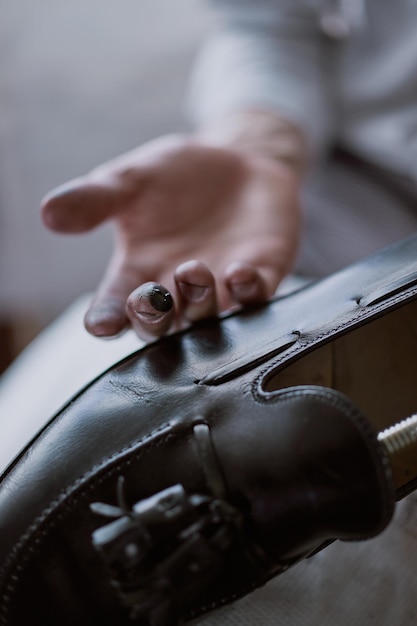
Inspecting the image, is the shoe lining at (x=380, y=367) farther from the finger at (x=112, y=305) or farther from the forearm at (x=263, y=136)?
the forearm at (x=263, y=136)

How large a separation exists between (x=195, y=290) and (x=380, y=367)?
0.13 metres

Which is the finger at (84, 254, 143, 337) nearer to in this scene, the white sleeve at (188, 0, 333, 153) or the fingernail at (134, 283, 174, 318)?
the fingernail at (134, 283, 174, 318)

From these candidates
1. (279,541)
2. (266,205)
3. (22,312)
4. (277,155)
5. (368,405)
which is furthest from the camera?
(22,312)

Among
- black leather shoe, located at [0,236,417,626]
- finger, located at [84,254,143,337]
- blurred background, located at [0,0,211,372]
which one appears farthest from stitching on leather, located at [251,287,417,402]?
blurred background, located at [0,0,211,372]

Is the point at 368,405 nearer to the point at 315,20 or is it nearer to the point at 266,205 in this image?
the point at 266,205

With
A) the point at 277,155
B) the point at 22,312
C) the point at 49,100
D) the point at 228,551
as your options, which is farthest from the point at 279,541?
the point at 49,100

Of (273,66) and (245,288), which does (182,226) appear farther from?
(273,66)

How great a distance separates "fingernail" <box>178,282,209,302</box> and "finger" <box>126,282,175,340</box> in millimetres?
20

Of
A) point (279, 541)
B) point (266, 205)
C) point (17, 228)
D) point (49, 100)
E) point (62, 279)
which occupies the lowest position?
point (279, 541)

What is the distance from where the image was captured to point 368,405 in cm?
49

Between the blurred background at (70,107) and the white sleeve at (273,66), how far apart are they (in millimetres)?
399

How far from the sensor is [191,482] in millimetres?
371

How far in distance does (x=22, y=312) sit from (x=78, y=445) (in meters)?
0.83

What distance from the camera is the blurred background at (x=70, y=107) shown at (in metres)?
1.18
